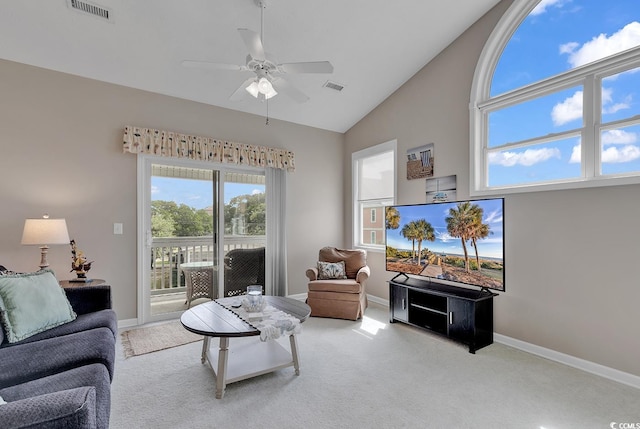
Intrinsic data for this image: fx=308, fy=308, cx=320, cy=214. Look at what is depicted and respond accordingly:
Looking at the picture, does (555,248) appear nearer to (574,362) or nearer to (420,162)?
(574,362)

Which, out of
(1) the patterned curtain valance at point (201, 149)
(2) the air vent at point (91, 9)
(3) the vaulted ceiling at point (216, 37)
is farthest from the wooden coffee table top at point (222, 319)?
(2) the air vent at point (91, 9)

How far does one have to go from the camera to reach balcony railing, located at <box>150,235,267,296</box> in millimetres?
3887

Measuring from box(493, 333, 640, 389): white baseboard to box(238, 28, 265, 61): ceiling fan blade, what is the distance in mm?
3533

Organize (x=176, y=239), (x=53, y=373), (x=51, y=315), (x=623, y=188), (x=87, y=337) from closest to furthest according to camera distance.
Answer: (x=53, y=373)
(x=87, y=337)
(x=51, y=315)
(x=623, y=188)
(x=176, y=239)

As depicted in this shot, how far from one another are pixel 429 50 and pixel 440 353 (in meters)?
3.45

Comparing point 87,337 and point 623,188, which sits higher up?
point 623,188

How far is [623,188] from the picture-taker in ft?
8.14

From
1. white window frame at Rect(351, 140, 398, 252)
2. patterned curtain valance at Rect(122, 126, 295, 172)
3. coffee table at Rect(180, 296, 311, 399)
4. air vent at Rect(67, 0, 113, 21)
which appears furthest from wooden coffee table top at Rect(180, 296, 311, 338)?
air vent at Rect(67, 0, 113, 21)

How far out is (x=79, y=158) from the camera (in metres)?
3.40

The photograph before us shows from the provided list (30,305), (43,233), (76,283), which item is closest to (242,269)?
(76,283)

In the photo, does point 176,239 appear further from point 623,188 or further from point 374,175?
point 623,188

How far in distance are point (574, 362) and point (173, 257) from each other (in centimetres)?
440

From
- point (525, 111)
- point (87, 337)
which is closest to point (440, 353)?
point (525, 111)

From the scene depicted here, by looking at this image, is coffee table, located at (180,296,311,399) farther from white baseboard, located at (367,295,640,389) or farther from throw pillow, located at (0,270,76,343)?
white baseboard, located at (367,295,640,389)
